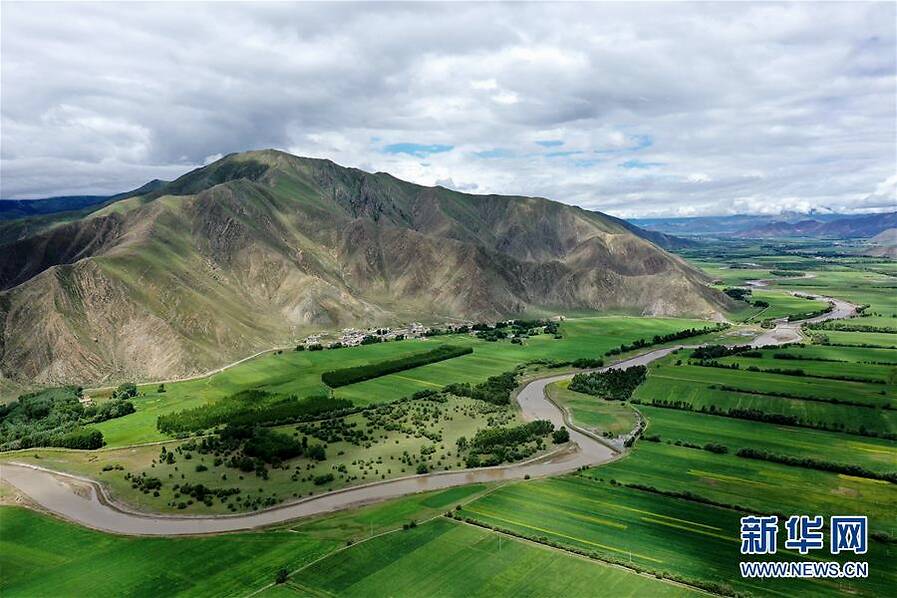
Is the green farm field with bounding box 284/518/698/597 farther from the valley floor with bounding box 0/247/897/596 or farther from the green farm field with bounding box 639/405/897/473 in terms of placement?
the green farm field with bounding box 639/405/897/473

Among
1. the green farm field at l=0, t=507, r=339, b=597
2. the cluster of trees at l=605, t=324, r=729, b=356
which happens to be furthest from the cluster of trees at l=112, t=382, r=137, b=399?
the cluster of trees at l=605, t=324, r=729, b=356

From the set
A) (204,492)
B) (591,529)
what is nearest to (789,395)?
(591,529)

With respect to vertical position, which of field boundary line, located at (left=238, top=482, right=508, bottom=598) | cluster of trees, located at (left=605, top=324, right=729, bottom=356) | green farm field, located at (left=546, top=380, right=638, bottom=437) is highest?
cluster of trees, located at (left=605, top=324, right=729, bottom=356)

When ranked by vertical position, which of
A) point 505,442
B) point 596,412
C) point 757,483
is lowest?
point 757,483

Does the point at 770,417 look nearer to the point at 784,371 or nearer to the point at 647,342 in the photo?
the point at 784,371

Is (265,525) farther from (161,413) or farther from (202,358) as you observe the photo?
(202,358)
